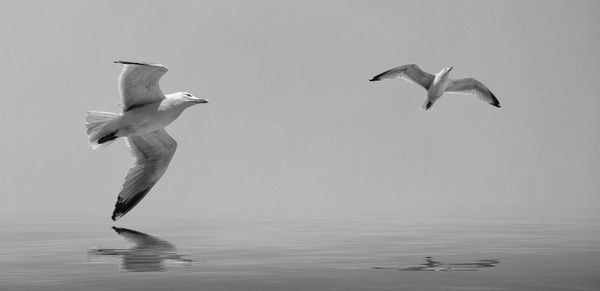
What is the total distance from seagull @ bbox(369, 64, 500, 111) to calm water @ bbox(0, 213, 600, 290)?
5.66 metres

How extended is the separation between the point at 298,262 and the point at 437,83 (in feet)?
47.7

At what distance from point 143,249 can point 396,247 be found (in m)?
6.07

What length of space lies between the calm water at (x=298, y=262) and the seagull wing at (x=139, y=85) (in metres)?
3.38

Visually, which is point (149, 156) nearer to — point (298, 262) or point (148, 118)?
point (148, 118)

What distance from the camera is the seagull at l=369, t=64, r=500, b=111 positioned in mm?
30984

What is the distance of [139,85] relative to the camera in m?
20.9

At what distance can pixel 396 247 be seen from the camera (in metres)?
22.6

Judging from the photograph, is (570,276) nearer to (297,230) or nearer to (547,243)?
(547,243)

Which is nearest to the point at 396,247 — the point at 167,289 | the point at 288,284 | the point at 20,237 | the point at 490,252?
the point at 490,252

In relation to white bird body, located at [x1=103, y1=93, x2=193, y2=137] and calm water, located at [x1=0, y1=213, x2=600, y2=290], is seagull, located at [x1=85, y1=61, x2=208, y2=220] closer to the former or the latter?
white bird body, located at [x1=103, y1=93, x2=193, y2=137]

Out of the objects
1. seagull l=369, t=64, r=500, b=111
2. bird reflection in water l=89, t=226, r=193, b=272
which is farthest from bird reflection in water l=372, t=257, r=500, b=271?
seagull l=369, t=64, r=500, b=111

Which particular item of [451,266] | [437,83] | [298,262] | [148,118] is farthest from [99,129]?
[437,83]

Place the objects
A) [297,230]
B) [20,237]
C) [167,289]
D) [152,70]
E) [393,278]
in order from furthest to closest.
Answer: [297,230], [20,237], [152,70], [393,278], [167,289]

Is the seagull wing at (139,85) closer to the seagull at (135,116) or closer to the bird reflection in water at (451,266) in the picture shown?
the seagull at (135,116)
